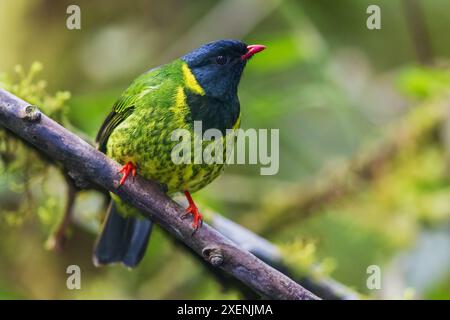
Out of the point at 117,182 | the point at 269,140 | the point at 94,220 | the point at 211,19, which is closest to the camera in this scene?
the point at 117,182

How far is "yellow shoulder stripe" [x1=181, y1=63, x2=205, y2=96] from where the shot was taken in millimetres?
2260

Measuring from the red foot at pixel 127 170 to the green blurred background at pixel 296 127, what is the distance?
679mm

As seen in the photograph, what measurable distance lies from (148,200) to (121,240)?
1.90 ft

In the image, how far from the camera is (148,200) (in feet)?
6.51

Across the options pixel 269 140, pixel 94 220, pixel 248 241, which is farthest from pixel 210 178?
pixel 269 140

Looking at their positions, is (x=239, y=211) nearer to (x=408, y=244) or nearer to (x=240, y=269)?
(x=408, y=244)

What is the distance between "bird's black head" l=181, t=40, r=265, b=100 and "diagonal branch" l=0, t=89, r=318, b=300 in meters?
0.43

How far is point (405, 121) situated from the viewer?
3896mm

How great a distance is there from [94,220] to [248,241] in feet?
2.24

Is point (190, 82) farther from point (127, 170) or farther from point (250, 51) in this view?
point (127, 170)

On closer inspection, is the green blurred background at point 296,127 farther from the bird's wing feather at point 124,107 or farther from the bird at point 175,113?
the bird at point 175,113

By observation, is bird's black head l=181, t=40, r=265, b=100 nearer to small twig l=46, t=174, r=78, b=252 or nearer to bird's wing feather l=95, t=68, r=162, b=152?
bird's wing feather l=95, t=68, r=162, b=152

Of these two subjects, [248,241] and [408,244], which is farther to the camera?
[408,244]

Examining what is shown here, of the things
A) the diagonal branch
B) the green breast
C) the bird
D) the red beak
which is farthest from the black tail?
the red beak
